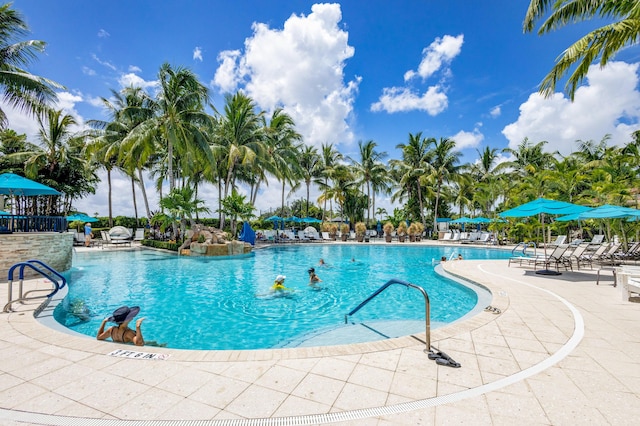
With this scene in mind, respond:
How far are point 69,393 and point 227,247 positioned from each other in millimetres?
15259

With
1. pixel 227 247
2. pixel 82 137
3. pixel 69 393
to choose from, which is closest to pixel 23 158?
pixel 82 137

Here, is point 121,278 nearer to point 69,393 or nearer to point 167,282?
point 167,282

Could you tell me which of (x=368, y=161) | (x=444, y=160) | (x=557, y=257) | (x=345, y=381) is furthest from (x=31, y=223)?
(x=444, y=160)

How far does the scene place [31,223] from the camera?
11.2 metres

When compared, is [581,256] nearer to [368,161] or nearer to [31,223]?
[31,223]

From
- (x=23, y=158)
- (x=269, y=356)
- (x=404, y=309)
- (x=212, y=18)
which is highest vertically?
(x=212, y=18)

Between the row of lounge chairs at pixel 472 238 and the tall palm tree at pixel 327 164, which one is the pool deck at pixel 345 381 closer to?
the row of lounge chairs at pixel 472 238

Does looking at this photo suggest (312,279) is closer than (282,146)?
Yes

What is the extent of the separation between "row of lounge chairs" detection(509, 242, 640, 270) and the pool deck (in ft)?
20.1

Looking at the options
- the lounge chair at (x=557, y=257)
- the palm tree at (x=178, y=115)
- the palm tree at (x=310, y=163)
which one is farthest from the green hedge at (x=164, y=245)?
the lounge chair at (x=557, y=257)

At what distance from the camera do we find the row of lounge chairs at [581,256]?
10016 mm

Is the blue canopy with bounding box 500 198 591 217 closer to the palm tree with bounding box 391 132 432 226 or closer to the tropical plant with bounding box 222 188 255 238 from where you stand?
the tropical plant with bounding box 222 188 255 238

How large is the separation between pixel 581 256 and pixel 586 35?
7.79 meters

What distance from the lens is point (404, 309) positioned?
25.7ft
